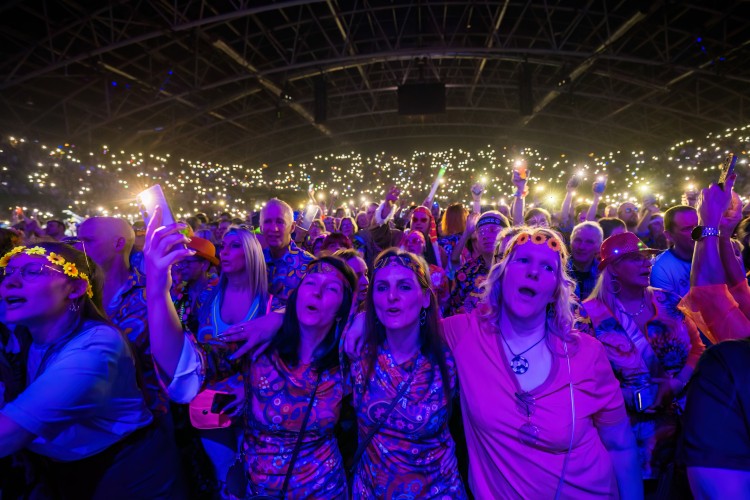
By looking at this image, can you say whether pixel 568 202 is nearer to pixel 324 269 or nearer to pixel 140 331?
pixel 324 269

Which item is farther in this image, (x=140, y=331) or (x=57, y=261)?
(x=140, y=331)

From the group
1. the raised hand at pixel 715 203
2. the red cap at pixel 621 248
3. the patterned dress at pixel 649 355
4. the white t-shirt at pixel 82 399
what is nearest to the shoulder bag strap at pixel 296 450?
the white t-shirt at pixel 82 399

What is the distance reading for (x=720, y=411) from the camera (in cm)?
93

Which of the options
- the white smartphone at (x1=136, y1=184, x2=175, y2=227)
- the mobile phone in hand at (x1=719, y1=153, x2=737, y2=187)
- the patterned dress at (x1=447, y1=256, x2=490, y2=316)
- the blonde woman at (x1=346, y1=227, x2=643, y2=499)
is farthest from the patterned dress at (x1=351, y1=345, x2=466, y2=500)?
the mobile phone in hand at (x1=719, y1=153, x2=737, y2=187)

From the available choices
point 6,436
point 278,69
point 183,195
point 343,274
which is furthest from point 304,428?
point 183,195

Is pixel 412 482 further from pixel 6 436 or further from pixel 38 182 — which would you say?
pixel 38 182

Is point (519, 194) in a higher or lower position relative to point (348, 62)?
lower

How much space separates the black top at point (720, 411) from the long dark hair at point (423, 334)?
89 cm

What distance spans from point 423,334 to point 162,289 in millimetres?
1254

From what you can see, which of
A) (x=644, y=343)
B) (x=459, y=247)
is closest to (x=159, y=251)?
(x=644, y=343)

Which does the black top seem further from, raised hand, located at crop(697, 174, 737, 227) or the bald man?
the bald man

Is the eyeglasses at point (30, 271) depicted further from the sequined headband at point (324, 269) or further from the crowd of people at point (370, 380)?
the sequined headband at point (324, 269)

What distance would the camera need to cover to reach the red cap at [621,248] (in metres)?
2.32

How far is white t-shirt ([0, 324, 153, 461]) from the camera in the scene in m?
1.29
